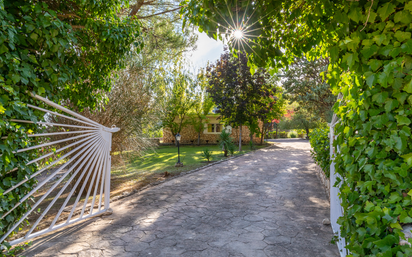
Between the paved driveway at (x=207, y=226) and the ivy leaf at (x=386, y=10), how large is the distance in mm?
2964

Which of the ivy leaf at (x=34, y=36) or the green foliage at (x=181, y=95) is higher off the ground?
the green foliage at (x=181, y=95)

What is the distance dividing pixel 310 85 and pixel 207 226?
559 inches

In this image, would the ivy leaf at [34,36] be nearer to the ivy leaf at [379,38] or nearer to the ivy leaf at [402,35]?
the ivy leaf at [379,38]

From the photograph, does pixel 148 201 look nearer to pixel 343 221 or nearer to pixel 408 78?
pixel 343 221

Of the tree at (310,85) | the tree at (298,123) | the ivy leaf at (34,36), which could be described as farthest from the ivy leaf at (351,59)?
the tree at (298,123)

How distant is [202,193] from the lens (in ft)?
21.4

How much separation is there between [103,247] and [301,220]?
3447 mm

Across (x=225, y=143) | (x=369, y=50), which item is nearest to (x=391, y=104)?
(x=369, y=50)

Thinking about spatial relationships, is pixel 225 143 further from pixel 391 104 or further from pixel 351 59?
pixel 391 104

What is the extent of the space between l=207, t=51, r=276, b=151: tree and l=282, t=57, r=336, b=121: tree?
6.67 feet

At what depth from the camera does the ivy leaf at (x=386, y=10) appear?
159cm

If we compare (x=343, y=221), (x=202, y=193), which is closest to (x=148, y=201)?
(x=202, y=193)

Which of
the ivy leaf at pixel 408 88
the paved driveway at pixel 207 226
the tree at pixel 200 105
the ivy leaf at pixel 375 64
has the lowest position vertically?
the paved driveway at pixel 207 226

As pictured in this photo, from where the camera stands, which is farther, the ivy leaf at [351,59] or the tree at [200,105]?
the tree at [200,105]
